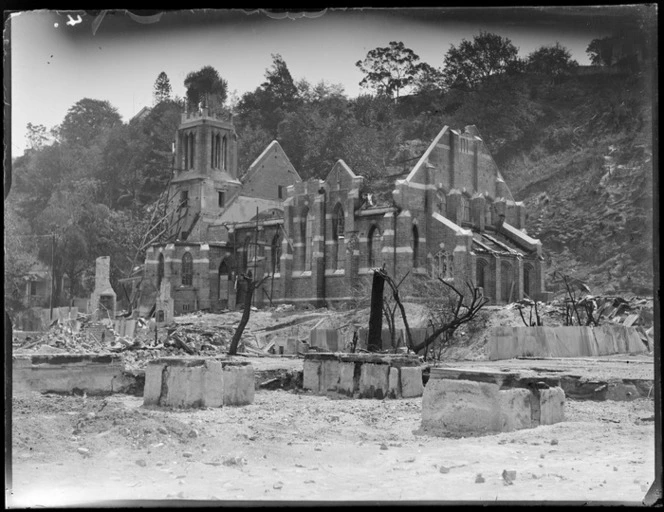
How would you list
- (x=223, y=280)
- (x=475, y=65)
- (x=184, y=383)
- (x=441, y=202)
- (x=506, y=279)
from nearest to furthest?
1. (x=184, y=383)
2. (x=475, y=65)
3. (x=506, y=279)
4. (x=441, y=202)
5. (x=223, y=280)

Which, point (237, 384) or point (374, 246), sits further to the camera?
point (374, 246)

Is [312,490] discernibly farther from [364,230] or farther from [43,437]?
[364,230]

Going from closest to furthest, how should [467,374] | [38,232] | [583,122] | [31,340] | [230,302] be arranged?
[467,374]
[31,340]
[38,232]
[583,122]
[230,302]

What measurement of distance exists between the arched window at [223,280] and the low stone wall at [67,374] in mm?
30268

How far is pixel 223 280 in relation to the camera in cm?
4522

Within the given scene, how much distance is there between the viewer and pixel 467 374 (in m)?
11.0

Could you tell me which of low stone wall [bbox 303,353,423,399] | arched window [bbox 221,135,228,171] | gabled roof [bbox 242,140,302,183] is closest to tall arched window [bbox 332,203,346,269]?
arched window [bbox 221,135,228,171]

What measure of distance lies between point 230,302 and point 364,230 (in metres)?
8.60

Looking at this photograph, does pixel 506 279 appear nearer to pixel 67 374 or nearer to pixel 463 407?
pixel 67 374

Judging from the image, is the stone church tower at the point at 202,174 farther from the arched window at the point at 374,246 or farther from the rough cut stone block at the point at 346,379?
the rough cut stone block at the point at 346,379

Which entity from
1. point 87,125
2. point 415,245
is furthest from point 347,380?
point 415,245

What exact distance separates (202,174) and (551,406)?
40.3 m

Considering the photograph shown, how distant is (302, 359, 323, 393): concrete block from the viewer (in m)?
15.4

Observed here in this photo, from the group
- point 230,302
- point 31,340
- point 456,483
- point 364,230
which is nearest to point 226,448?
point 456,483
